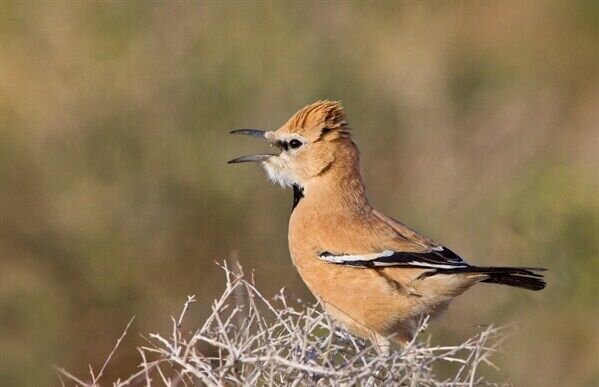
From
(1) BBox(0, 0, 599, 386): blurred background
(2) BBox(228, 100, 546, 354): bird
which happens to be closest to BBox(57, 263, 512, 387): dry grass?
(2) BBox(228, 100, 546, 354): bird

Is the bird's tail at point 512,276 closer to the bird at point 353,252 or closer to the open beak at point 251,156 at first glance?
the bird at point 353,252

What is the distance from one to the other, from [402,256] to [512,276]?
2.01 feet

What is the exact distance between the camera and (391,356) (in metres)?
4.82

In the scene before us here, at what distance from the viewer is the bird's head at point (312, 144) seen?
721cm

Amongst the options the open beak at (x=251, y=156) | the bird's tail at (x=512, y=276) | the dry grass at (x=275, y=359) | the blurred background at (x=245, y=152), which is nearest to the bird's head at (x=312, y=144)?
the open beak at (x=251, y=156)

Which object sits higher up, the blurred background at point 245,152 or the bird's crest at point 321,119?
the bird's crest at point 321,119

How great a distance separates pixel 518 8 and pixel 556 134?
1.94m

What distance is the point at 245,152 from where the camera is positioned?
34.2 feet

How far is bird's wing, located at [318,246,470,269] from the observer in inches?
256

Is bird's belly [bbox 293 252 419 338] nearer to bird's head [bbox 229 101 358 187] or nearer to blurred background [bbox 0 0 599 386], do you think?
bird's head [bbox 229 101 358 187]

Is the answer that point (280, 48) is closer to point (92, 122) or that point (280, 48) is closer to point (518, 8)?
point (92, 122)

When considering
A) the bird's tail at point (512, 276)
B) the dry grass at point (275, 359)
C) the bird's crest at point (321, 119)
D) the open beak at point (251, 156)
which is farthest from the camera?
the open beak at point (251, 156)

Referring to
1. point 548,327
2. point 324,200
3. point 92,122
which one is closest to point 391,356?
point 324,200

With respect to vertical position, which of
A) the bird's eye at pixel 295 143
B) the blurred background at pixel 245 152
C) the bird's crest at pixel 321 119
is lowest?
the blurred background at pixel 245 152
